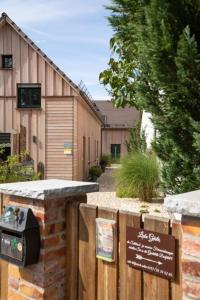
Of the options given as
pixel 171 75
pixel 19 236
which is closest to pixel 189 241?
→ pixel 19 236

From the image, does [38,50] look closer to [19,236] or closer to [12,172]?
[12,172]

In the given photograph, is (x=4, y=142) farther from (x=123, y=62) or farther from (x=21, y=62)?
(x=123, y=62)

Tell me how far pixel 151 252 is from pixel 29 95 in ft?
47.8

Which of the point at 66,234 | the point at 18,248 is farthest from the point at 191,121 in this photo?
the point at 18,248

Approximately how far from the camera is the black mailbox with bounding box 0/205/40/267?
3.21 m

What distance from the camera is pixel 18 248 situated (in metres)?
3.30

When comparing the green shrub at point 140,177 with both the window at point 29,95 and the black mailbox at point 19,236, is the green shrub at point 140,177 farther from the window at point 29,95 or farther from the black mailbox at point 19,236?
the black mailbox at point 19,236

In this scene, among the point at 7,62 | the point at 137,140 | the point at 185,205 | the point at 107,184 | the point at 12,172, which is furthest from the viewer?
the point at 137,140

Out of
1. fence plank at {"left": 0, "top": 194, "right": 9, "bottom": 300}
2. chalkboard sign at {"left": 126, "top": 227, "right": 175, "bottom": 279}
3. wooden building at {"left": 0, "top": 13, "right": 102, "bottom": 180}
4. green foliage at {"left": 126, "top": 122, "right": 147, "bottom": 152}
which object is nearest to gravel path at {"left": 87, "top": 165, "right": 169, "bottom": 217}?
wooden building at {"left": 0, "top": 13, "right": 102, "bottom": 180}

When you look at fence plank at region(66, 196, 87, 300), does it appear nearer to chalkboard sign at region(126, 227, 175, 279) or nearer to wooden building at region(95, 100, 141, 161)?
chalkboard sign at region(126, 227, 175, 279)

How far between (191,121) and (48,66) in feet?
41.1

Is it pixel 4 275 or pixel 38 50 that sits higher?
pixel 38 50

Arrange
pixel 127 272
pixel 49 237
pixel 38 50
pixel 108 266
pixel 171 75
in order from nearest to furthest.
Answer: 1. pixel 127 272
2. pixel 108 266
3. pixel 49 237
4. pixel 171 75
5. pixel 38 50

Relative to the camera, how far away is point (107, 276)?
305cm
